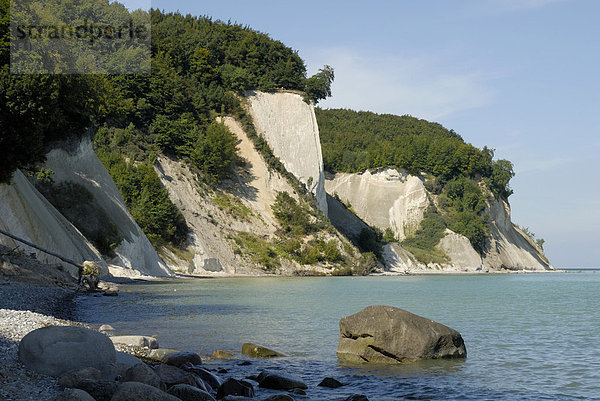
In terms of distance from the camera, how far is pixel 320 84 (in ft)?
268

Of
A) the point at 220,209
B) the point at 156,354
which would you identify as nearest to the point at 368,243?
the point at 220,209

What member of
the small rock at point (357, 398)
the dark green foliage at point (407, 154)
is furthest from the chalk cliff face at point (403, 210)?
the small rock at point (357, 398)

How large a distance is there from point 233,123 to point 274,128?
5966 millimetres

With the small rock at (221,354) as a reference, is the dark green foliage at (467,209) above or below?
above

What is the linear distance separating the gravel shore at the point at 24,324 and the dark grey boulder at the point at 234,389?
9.08 ft

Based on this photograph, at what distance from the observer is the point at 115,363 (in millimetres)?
8797

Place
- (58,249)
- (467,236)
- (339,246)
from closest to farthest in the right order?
(58,249) < (339,246) < (467,236)

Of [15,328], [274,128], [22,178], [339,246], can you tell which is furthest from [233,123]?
[15,328]

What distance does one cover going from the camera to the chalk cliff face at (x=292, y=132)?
251 ft

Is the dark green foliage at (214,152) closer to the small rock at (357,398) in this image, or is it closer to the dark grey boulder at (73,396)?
the small rock at (357,398)

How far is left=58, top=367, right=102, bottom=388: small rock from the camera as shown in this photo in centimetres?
739

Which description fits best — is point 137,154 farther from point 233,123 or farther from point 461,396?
point 461,396

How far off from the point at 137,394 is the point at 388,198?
9846 centimetres

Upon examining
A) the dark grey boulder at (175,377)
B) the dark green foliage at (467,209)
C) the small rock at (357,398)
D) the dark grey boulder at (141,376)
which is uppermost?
the dark green foliage at (467,209)
